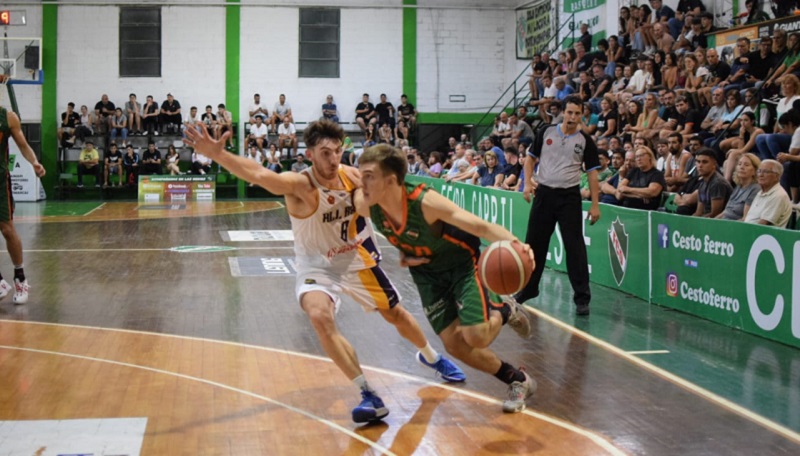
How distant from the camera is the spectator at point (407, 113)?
28297mm

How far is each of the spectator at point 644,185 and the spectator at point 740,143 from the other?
755 millimetres

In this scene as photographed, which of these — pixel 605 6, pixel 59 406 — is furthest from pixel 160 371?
pixel 605 6

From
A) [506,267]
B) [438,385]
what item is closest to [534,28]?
[438,385]

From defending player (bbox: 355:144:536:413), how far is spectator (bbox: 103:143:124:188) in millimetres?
22846

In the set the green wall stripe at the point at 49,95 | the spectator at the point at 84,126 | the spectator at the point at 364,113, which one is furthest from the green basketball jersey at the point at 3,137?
the green wall stripe at the point at 49,95

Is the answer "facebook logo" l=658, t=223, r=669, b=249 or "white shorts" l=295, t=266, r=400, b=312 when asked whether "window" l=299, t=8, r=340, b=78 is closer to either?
"facebook logo" l=658, t=223, r=669, b=249

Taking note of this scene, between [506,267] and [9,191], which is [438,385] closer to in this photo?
[506,267]

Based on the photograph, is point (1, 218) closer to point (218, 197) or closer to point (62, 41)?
point (218, 197)

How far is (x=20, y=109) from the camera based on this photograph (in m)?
→ 28.2

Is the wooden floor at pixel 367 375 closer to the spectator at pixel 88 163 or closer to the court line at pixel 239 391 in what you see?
the court line at pixel 239 391

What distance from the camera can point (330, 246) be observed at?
18.2ft

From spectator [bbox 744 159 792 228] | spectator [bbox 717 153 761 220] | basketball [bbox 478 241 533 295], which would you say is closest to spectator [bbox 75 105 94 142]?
spectator [bbox 717 153 761 220]

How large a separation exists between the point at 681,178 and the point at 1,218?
7923 mm

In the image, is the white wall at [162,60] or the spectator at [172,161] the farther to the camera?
the white wall at [162,60]
